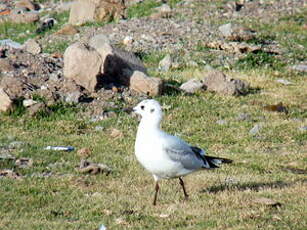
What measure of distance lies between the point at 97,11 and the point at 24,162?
14231 millimetres

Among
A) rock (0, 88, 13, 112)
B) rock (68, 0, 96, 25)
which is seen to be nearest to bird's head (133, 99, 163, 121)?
rock (0, 88, 13, 112)

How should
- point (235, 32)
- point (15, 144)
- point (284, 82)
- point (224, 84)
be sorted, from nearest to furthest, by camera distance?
point (15, 144) < point (224, 84) < point (284, 82) < point (235, 32)

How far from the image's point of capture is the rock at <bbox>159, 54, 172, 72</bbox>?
796 inches

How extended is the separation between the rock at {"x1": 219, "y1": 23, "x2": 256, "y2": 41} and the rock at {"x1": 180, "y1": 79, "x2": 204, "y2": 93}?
4.84m

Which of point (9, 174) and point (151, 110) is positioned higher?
point (151, 110)

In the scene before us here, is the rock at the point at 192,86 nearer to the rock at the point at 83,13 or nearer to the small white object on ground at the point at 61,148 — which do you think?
the small white object on ground at the point at 61,148

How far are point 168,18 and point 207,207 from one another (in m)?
16.0

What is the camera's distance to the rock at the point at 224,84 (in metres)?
17.8

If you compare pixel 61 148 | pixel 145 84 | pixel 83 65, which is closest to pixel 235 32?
pixel 145 84

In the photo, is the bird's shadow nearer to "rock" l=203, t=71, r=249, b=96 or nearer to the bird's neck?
the bird's neck

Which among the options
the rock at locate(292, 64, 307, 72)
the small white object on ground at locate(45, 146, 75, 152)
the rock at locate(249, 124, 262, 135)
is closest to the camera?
the small white object on ground at locate(45, 146, 75, 152)

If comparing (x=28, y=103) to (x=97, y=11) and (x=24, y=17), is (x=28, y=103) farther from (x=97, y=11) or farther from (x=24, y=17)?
(x=24, y=17)

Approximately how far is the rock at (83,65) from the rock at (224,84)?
103 inches

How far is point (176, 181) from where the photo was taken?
1206 centimetres
